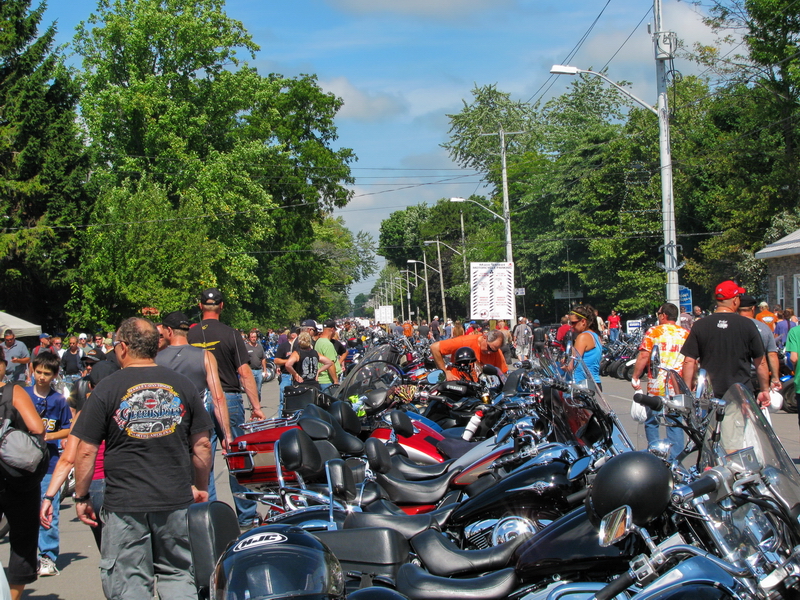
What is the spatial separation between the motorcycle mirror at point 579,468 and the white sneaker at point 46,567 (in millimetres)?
4170

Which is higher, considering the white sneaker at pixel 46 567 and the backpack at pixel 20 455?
the backpack at pixel 20 455

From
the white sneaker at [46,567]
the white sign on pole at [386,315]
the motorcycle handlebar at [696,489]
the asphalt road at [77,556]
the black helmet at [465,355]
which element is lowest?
the asphalt road at [77,556]

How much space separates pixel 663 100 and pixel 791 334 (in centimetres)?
1240

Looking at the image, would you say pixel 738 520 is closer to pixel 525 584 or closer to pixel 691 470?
pixel 691 470

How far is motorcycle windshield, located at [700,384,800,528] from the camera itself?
2695mm

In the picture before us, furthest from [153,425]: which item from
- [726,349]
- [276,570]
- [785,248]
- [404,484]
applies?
[785,248]

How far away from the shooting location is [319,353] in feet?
42.0

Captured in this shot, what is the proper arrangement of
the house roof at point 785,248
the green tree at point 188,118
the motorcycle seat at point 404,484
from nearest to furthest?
the motorcycle seat at point 404,484, the house roof at point 785,248, the green tree at point 188,118

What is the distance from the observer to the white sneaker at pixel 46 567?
6.04 m

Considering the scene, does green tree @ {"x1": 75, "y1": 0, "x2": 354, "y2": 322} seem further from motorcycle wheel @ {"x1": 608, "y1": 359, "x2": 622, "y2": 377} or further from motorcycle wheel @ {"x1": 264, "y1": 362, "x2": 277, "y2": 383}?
motorcycle wheel @ {"x1": 608, "y1": 359, "x2": 622, "y2": 377}

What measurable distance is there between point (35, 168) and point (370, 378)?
1073 inches

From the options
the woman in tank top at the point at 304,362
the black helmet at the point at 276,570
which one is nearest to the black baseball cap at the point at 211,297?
the black helmet at the point at 276,570

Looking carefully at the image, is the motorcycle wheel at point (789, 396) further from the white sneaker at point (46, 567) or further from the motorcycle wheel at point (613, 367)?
the white sneaker at point (46, 567)

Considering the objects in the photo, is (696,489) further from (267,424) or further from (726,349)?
(726,349)
